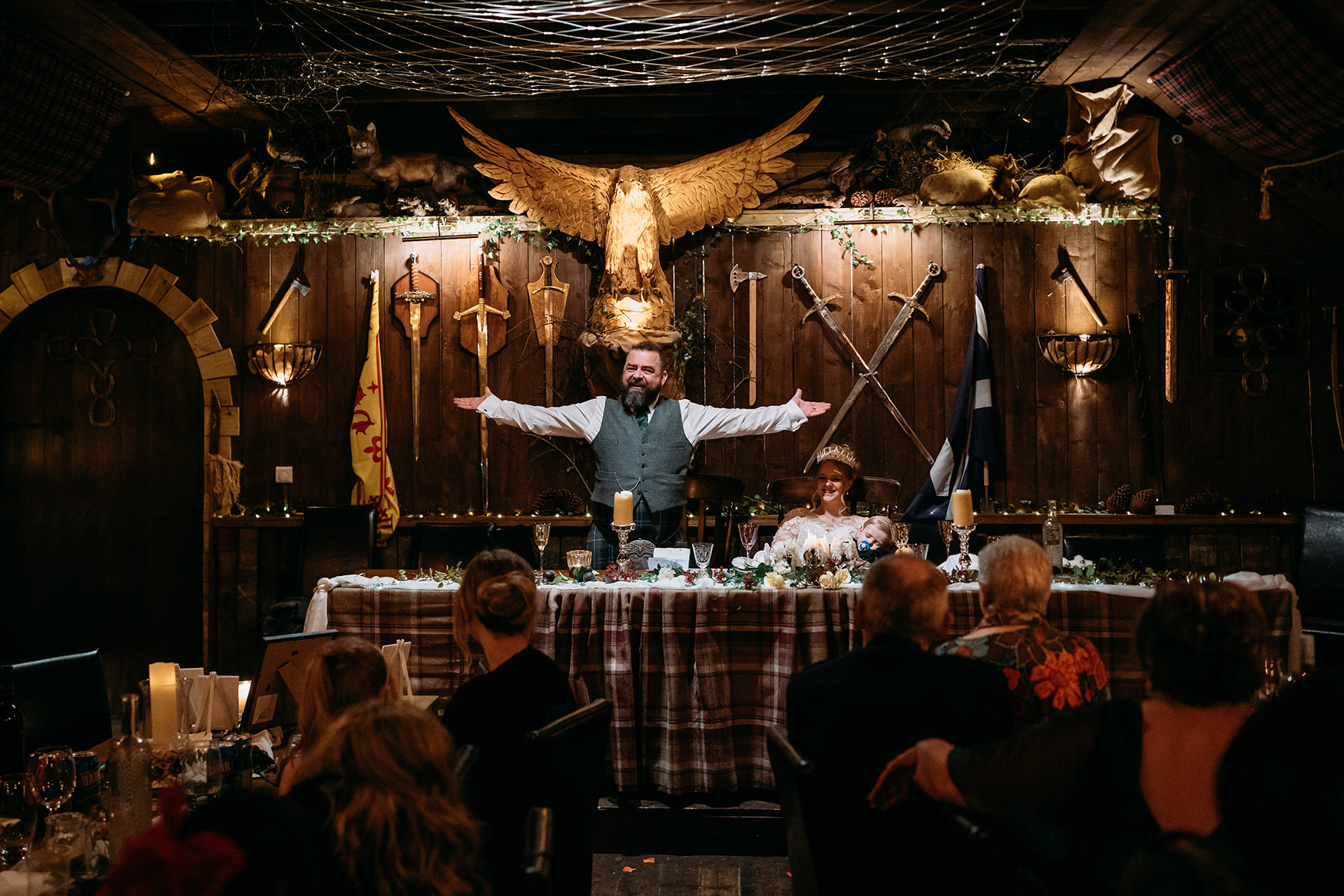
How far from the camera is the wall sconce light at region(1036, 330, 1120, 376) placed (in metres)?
5.99

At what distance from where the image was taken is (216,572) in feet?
20.2

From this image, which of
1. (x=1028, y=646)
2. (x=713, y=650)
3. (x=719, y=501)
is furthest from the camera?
(x=719, y=501)

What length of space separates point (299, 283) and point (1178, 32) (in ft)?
16.7

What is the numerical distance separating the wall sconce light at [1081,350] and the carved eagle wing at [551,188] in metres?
2.79

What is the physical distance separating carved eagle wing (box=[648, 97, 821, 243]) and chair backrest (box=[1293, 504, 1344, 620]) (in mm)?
3425

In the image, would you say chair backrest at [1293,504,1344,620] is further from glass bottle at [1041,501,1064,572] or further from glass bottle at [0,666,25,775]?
glass bottle at [0,666,25,775]

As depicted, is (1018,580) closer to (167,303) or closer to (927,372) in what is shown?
(927,372)

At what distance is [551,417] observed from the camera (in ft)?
18.6

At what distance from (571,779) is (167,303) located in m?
5.47

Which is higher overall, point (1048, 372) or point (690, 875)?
point (1048, 372)

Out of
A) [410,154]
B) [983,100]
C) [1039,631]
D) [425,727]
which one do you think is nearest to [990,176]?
[983,100]

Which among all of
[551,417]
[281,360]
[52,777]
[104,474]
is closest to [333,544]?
[281,360]

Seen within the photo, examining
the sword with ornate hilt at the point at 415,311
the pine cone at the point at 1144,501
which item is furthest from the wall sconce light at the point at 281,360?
the pine cone at the point at 1144,501

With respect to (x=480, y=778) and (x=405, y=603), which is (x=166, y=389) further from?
(x=480, y=778)
